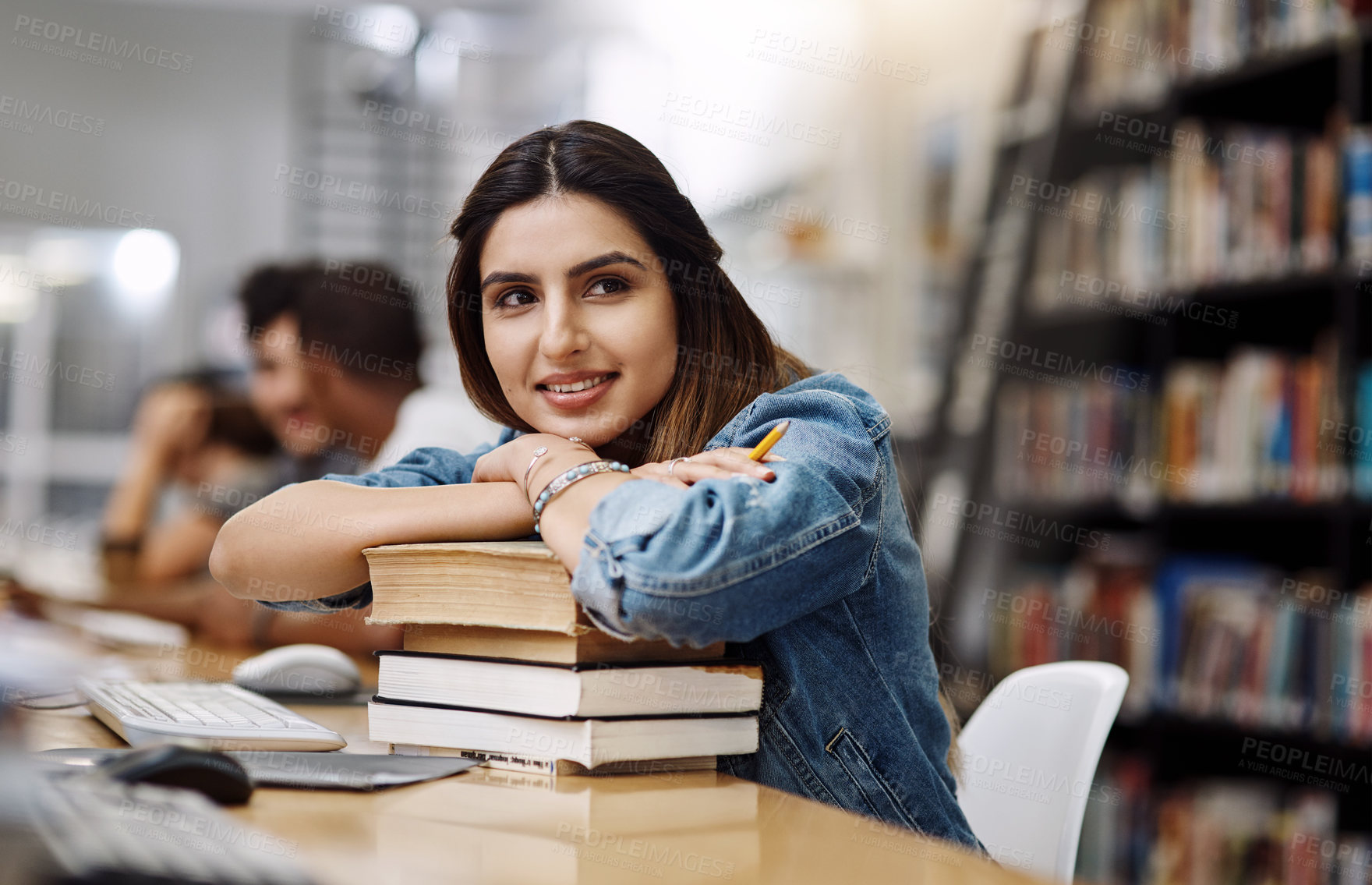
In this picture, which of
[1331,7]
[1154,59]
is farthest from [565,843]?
[1154,59]

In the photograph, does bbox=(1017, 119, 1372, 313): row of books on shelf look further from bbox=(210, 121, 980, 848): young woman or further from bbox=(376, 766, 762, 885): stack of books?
bbox=(376, 766, 762, 885): stack of books

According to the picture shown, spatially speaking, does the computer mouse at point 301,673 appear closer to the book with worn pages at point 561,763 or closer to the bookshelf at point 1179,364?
the book with worn pages at point 561,763

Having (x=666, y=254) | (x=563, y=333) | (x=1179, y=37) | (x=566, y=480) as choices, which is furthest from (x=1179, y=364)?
(x=566, y=480)

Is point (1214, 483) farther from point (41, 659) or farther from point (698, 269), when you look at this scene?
point (41, 659)

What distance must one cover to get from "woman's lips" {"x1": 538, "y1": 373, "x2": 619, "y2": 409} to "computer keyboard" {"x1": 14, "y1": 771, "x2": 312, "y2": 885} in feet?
1.79

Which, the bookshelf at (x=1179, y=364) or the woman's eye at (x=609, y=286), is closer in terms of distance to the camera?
the woman's eye at (x=609, y=286)

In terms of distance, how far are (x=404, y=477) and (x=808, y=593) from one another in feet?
1.70

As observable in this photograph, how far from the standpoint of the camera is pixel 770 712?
973 millimetres

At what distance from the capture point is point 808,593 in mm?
886

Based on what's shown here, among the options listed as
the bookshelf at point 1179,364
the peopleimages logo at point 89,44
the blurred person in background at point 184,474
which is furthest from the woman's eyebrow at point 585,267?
the peopleimages logo at point 89,44

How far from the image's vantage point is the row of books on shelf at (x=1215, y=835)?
7.10 feet

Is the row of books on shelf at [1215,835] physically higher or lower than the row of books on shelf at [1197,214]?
lower

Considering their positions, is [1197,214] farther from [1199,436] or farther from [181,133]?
[181,133]

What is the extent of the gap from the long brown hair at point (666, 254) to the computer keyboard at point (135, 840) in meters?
0.59
